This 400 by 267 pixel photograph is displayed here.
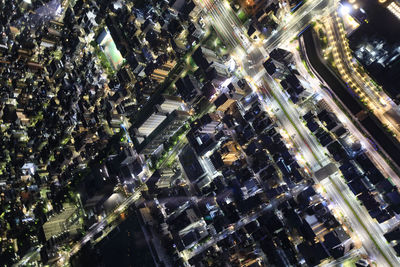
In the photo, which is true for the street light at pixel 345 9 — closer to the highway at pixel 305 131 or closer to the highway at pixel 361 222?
the highway at pixel 305 131

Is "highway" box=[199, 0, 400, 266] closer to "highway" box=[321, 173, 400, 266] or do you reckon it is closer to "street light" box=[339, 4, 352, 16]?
"highway" box=[321, 173, 400, 266]

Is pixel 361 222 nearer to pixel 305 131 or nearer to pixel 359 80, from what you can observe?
pixel 305 131

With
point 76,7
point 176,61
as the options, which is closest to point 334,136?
point 176,61

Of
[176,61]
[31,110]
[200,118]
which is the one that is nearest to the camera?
[200,118]

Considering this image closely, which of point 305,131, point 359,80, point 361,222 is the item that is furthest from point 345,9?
point 361,222

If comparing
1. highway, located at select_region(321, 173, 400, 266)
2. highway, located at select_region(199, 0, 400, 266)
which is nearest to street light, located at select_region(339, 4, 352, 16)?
highway, located at select_region(199, 0, 400, 266)

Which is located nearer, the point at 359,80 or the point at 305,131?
the point at 359,80

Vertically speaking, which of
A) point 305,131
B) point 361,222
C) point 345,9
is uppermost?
point 345,9

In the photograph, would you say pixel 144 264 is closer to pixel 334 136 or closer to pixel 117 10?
pixel 334 136
